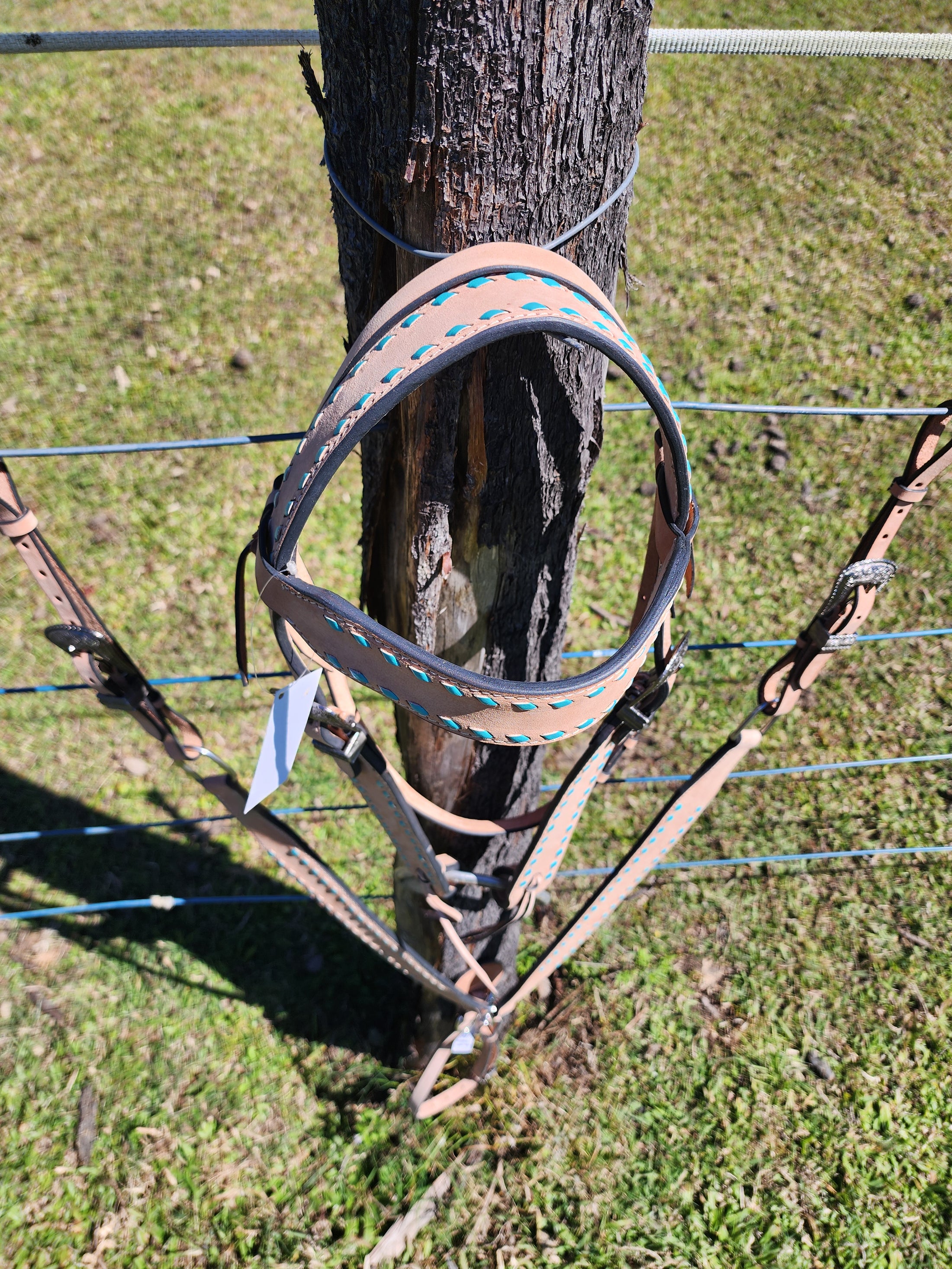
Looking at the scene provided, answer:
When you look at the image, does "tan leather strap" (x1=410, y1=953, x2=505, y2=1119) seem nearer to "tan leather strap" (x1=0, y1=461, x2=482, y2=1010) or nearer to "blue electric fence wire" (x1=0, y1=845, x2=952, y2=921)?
"tan leather strap" (x1=0, y1=461, x2=482, y2=1010)

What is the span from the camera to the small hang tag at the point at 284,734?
1070 mm

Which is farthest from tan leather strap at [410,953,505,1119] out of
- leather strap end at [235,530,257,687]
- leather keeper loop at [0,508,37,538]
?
leather keeper loop at [0,508,37,538]

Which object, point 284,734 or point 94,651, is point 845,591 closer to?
point 284,734

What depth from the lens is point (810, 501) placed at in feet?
11.5

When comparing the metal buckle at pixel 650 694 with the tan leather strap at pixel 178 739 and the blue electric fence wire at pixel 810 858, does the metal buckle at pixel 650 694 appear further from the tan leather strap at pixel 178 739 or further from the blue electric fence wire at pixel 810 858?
the blue electric fence wire at pixel 810 858

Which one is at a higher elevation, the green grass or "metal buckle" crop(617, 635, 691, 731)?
"metal buckle" crop(617, 635, 691, 731)

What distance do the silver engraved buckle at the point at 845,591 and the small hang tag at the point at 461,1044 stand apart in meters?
1.09

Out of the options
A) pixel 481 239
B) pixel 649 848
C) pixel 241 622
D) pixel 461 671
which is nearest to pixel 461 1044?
pixel 649 848

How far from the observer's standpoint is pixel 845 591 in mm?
1435

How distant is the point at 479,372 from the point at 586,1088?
6.55 feet

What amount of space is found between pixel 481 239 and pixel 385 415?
0.24 m

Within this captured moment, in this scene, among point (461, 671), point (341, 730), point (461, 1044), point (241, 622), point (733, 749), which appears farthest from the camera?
point (461, 1044)

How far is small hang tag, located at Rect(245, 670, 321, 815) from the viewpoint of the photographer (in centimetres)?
107

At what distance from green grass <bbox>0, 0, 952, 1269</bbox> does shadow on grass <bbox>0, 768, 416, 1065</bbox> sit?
0.04ft
